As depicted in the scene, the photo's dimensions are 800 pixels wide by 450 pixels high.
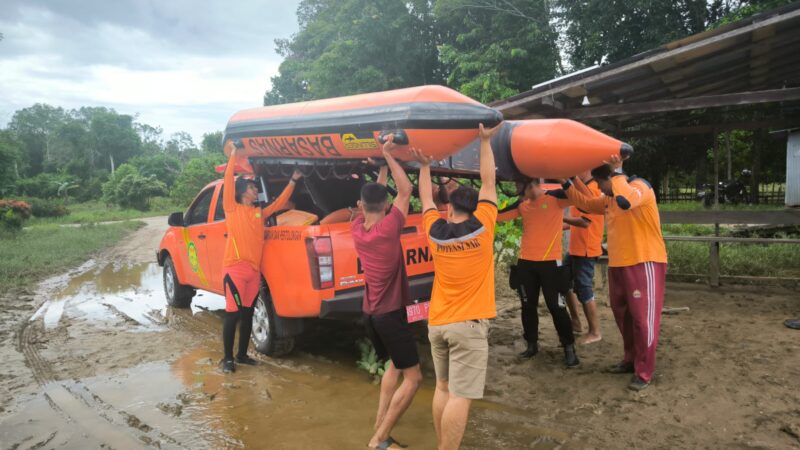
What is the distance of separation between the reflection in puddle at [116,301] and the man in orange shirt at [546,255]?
4173mm

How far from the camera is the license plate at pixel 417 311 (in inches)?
152

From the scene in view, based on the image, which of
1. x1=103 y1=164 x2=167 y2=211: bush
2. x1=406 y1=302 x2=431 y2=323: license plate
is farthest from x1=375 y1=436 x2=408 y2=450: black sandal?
x1=103 y1=164 x2=167 y2=211: bush

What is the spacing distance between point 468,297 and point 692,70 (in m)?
4.67

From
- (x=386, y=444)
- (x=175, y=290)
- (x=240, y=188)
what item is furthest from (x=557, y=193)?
(x=175, y=290)

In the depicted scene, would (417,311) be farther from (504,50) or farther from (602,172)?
(504,50)

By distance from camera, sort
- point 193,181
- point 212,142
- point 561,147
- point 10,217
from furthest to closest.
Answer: point 212,142
point 193,181
point 10,217
point 561,147

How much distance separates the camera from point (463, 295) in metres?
2.76

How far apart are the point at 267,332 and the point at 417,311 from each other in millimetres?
1473

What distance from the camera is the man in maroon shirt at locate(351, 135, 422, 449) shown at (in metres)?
3.13

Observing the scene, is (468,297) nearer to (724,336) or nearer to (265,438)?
(265,438)

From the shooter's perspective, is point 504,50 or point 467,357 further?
point 504,50

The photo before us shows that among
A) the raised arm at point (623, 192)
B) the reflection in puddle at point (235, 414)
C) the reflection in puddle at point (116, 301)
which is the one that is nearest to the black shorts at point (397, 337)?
the reflection in puddle at point (235, 414)

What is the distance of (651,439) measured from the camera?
308 cm

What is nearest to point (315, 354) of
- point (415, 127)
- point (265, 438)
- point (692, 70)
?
point (265, 438)
